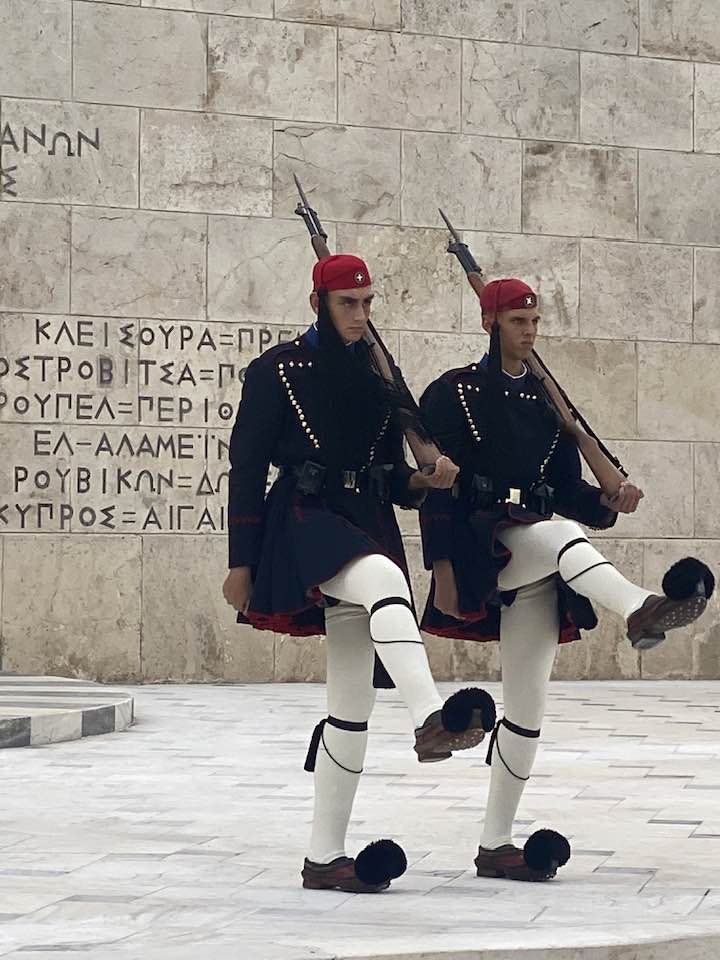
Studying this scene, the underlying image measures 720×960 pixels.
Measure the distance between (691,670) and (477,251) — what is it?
336cm

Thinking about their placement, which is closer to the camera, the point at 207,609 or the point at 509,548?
the point at 509,548

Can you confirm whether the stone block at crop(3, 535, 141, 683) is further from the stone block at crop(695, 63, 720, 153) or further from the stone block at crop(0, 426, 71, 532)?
the stone block at crop(695, 63, 720, 153)

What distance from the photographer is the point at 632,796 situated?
767cm

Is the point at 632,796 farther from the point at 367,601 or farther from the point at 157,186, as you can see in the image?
the point at 157,186

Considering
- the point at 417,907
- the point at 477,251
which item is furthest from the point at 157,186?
the point at 417,907

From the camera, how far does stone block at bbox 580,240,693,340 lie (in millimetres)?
14148

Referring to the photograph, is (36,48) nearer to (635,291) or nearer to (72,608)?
(72,608)

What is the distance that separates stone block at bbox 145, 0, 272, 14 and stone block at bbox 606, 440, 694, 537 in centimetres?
388

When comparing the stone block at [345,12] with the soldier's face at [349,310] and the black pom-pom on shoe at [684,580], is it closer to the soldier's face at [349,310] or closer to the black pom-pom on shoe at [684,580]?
the soldier's face at [349,310]

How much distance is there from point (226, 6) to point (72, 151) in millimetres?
1482

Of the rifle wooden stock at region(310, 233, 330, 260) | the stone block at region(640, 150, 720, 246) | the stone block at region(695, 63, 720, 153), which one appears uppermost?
the stone block at region(695, 63, 720, 153)

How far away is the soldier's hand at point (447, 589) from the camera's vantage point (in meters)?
5.66

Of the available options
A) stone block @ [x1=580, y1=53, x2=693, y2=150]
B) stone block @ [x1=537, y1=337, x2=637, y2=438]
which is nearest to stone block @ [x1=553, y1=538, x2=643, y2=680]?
stone block @ [x1=537, y1=337, x2=637, y2=438]

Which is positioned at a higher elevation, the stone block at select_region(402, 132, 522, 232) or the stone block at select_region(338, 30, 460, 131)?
the stone block at select_region(338, 30, 460, 131)
